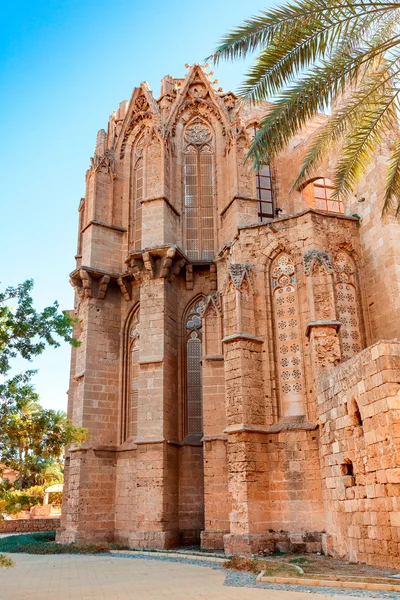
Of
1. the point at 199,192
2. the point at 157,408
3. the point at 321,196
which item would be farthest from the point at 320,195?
the point at 157,408

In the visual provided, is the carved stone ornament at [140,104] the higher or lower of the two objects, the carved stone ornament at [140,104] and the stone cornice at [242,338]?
the higher

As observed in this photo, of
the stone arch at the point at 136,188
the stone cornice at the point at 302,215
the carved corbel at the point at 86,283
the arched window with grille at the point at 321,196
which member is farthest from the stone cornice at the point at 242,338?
the arched window with grille at the point at 321,196

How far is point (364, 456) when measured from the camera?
10047mm

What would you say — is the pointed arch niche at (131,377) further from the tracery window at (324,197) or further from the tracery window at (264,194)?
the tracery window at (324,197)

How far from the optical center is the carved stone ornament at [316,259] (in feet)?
45.1

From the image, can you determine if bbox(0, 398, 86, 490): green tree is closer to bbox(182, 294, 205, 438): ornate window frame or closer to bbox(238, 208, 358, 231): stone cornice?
bbox(238, 208, 358, 231): stone cornice

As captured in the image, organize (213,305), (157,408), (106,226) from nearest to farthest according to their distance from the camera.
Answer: (157,408)
(213,305)
(106,226)

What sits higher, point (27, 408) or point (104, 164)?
point (104, 164)

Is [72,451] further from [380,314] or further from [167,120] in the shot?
[167,120]

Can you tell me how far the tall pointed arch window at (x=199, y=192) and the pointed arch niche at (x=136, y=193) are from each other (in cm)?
164

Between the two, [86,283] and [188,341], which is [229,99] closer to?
[86,283]

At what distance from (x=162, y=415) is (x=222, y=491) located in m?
2.71

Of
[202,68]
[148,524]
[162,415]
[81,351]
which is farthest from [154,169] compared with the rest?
[148,524]

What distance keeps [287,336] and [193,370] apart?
439cm
